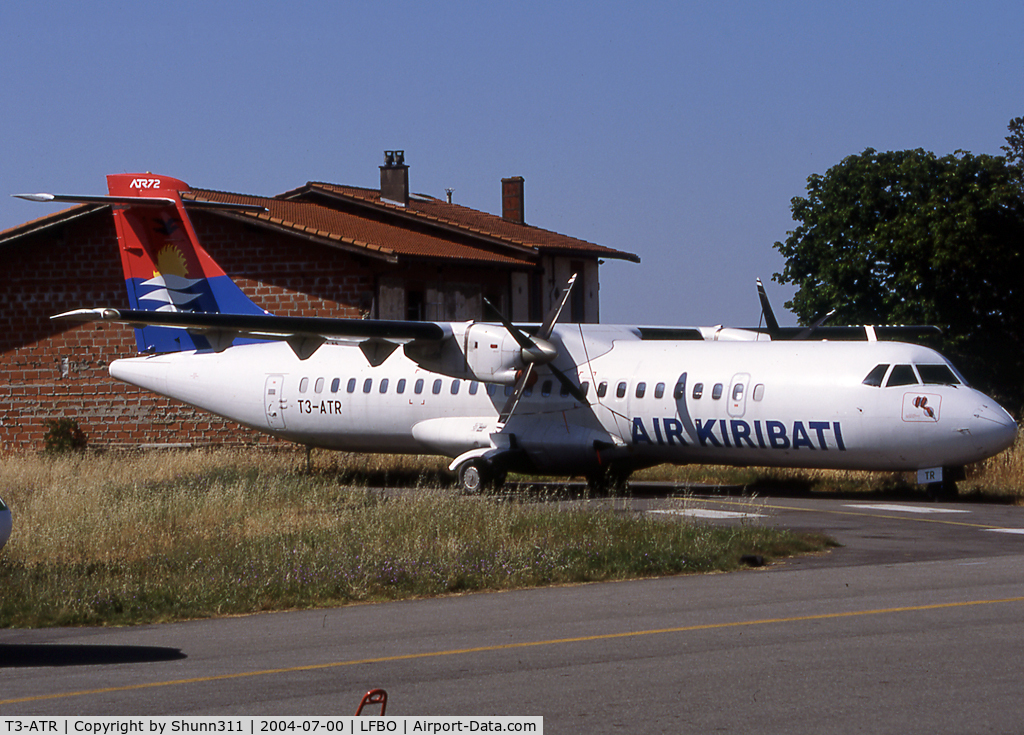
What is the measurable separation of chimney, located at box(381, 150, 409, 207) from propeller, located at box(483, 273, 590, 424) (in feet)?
57.2

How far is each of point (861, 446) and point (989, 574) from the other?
758 centimetres

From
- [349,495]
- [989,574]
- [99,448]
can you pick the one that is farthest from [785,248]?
[989,574]

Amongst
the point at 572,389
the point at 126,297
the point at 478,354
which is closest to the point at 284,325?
the point at 478,354

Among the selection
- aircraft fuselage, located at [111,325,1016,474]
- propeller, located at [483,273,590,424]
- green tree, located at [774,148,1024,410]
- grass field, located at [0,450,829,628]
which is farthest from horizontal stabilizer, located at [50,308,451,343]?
green tree, located at [774,148,1024,410]

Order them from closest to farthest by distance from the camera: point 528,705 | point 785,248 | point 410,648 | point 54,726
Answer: point 54,726, point 528,705, point 410,648, point 785,248

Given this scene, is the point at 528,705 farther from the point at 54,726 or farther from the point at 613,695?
the point at 54,726

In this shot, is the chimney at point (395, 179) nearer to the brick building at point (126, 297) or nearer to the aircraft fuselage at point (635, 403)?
the brick building at point (126, 297)

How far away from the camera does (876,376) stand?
20.3 metres

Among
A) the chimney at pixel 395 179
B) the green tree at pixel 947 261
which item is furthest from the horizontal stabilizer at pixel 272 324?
the green tree at pixel 947 261

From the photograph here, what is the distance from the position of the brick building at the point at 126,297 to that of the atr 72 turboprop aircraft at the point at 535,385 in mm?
4353

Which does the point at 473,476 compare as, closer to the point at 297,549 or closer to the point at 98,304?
the point at 297,549

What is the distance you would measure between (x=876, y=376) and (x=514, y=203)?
28.0m

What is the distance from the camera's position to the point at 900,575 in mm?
12820

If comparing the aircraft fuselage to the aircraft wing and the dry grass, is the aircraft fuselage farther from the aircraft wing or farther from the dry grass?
the dry grass
